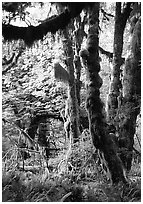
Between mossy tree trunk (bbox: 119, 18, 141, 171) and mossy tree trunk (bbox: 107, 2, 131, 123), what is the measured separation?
212 mm

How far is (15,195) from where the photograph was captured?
4121 mm

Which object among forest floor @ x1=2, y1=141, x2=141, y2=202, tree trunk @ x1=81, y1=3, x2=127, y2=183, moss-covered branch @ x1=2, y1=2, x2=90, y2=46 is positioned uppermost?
moss-covered branch @ x1=2, y1=2, x2=90, y2=46

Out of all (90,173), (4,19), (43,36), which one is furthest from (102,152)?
(4,19)

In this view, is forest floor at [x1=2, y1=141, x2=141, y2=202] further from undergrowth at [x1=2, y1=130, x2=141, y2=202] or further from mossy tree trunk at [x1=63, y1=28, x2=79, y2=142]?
mossy tree trunk at [x1=63, y1=28, x2=79, y2=142]

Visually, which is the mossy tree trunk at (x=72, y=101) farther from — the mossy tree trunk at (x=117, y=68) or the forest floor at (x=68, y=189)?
the forest floor at (x=68, y=189)

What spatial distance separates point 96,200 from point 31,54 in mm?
5821

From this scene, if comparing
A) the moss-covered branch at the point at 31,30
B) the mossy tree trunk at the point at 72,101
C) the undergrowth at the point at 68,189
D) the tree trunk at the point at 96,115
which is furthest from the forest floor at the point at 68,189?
the moss-covered branch at the point at 31,30

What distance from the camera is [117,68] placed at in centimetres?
585

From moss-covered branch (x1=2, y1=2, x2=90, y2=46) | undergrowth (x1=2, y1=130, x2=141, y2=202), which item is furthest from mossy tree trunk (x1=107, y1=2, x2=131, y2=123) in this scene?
moss-covered branch (x1=2, y1=2, x2=90, y2=46)

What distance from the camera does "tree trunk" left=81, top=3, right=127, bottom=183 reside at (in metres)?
4.59

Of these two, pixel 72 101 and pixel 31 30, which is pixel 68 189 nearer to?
pixel 72 101

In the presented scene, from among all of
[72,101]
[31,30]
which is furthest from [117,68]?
[31,30]

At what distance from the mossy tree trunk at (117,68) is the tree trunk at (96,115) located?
891 millimetres

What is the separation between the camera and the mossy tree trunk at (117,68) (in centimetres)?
569
